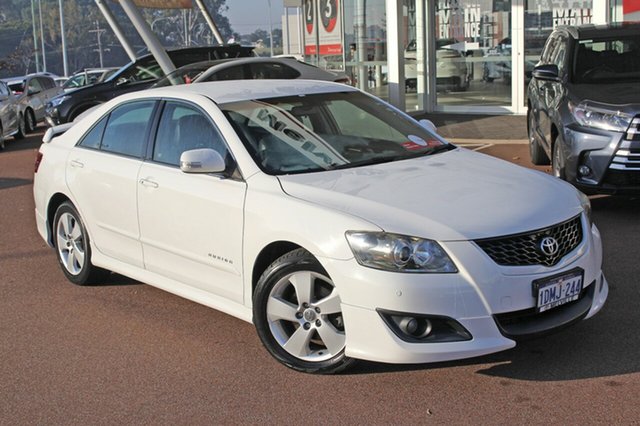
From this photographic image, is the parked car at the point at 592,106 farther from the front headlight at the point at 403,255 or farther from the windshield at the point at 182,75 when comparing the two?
the windshield at the point at 182,75

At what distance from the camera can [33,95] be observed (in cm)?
2364

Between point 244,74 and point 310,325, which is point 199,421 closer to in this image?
point 310,325

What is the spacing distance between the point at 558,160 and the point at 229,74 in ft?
26.1

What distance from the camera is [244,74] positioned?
1553 centimetres

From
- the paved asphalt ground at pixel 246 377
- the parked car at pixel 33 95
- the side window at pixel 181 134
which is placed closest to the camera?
the paved asphalt ground at pixel 246 377

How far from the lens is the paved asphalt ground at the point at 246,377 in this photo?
14.0 ft

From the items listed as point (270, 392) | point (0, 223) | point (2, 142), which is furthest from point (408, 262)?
point (2, 142)

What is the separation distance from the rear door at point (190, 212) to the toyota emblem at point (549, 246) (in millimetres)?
1689

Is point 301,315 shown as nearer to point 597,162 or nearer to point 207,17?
point 597,162

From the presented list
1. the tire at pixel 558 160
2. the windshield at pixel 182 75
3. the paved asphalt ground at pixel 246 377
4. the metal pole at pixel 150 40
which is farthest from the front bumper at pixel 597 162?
the metal pole at pixel 150 40

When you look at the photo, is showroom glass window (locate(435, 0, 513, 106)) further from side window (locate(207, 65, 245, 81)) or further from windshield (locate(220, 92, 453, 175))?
windshield (locate(220, 92, 453, 175))

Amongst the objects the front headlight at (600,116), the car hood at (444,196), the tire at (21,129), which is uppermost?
the front headlight at (600,116)

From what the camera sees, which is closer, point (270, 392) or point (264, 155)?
point (270, 392)

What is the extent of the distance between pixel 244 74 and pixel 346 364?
37.6ft
